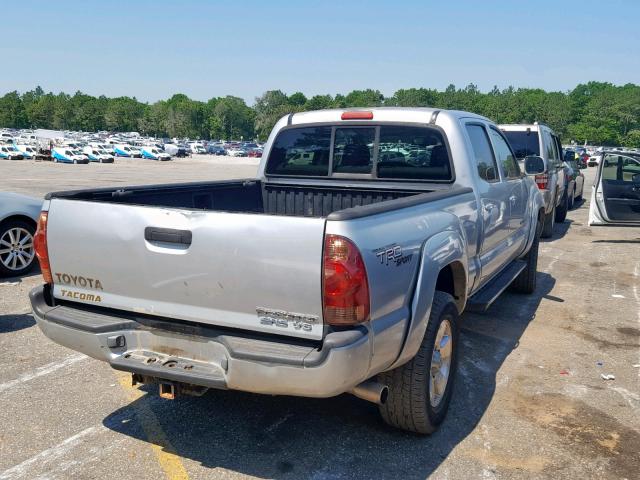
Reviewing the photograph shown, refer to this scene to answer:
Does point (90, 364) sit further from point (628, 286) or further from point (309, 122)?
point (628, 286)

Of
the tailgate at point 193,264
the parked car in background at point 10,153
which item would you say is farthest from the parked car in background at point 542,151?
the parked car in background at point 10,153

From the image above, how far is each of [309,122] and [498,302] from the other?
3271 mm

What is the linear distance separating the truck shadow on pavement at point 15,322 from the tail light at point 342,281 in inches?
163

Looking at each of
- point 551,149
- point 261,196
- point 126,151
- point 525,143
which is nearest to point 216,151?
point 126,151

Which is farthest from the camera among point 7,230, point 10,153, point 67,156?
point 10,153

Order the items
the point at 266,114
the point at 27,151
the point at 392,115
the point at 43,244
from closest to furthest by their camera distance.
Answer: the point at 43,244, the point at 392,115, the point at 27,151, the point at 266,114

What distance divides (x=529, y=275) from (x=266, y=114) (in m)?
147

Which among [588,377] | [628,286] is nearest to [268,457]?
[588,377]

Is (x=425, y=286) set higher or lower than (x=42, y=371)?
higher

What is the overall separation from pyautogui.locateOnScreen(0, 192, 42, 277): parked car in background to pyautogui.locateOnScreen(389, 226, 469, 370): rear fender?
5.83 metres

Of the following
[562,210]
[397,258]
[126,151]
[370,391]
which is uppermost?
[397,258]

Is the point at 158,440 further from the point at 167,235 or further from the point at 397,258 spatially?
the point at 397,258

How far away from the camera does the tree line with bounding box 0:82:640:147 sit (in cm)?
14425

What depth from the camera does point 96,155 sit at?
55.6 meters
